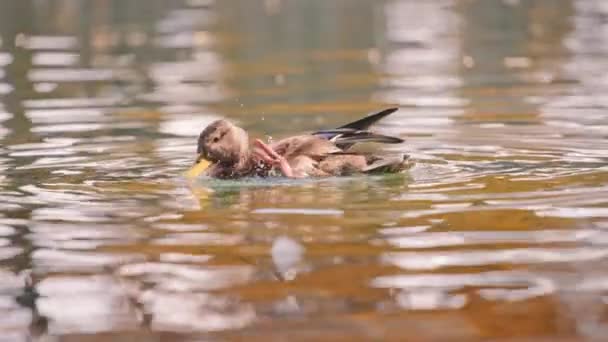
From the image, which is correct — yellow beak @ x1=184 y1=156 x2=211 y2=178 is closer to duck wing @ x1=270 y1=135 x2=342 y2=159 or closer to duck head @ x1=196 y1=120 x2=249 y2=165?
duck head @ x1=196 y1=120 x2=249 y2=165

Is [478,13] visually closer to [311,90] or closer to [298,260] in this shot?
[311,90]

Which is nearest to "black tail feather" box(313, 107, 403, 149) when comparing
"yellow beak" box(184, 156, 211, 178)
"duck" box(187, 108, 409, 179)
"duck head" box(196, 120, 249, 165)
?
"duck" box(187, 108, 409, 179)

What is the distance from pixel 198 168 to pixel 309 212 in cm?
169

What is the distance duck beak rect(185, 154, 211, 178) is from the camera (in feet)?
28.9

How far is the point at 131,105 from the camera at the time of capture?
13750 mm

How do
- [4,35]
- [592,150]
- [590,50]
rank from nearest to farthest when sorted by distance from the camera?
[592,150], [590,50], [4,35]

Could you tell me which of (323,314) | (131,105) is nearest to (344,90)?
(131,105)

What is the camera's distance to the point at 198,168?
8836 millimetres

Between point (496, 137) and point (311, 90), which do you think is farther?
point (311, 90)

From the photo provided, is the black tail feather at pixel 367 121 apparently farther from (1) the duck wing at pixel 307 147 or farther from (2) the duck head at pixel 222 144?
(2) the duck head at pixel 222 144

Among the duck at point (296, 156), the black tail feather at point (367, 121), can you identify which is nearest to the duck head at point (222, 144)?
the duck at point (296, 156)

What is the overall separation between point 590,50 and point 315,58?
362 centimetres

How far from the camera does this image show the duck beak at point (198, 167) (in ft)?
28.9

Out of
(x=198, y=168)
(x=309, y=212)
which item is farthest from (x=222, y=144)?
(x=309, y=212)
